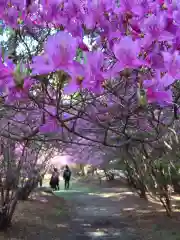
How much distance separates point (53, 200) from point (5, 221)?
249 inches

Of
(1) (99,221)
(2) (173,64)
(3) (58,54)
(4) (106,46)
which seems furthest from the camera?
(1) (99,221)

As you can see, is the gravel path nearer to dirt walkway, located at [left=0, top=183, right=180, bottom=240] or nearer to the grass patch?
dirt walkway, located at [left=0, top=183, right=180, bottom=240]

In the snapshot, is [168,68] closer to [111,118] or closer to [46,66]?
[46,66]

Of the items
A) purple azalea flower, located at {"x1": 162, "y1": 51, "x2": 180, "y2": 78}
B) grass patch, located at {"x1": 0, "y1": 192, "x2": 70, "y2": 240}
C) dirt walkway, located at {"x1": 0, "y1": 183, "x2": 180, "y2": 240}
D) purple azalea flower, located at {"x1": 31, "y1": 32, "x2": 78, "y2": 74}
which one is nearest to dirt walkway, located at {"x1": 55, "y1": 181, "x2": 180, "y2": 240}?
dirt walkway, located at {"x1": 0, "y1": 183, "x2": 180, "y2": 240}

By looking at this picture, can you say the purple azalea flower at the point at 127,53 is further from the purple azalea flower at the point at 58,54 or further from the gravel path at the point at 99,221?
the gravel path at the point at 99,221

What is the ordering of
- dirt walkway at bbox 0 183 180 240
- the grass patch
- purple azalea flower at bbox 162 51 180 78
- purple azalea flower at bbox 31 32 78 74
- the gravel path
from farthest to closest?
the gravel path, dirt walkway at bbox 0 183 180 240, the grass patch, purple azalea flower at bbox 162 51 180 78, purple azalea flower at bbox 31 32 78 74

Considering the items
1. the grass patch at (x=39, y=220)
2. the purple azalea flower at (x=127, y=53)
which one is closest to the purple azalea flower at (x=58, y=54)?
the purple azalea flower at (x=127, y=53)

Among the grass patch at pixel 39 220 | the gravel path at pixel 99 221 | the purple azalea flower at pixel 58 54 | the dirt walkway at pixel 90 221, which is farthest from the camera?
the gravel path at pixel 99 221

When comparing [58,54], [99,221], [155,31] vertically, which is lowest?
[99,221]

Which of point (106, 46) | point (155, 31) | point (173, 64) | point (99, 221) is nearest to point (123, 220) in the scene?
point (99, 221)

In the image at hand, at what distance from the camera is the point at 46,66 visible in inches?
50.3

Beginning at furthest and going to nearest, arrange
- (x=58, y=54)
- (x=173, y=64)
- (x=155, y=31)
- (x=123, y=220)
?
(x=123, y=220) < (x=155, y=31) < (x=173, y=64) < (x=58, y=54)

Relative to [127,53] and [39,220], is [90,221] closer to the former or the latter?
[39,220]

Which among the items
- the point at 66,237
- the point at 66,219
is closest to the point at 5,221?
the point at 66,237
